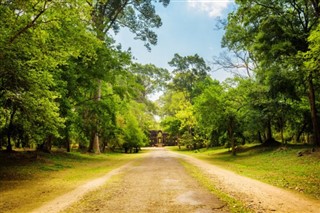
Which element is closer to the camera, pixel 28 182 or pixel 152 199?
pixel 152 199

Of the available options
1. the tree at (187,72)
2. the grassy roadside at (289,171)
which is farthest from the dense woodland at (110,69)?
the tree at (187,72)

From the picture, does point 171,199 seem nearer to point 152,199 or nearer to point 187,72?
point 152,199

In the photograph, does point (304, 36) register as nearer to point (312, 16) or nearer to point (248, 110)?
point (312, 16)

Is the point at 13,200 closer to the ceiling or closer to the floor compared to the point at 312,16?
closer to the floor

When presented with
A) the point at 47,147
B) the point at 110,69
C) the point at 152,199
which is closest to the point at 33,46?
the point at 152,199

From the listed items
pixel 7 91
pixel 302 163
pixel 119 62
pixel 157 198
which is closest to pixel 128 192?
pixel 157 198

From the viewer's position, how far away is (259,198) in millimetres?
8289

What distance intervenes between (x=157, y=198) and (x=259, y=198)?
9.30ft

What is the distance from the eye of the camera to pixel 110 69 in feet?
78.0

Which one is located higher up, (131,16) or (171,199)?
(131,16)

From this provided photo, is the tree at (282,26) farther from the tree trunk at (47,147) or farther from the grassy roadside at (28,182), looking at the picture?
the tree trunk at (47,147)

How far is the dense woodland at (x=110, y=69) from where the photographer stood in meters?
11.3

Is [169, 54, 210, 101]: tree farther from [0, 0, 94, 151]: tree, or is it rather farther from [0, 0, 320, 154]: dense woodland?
[0, 0, 94, 151]: tree

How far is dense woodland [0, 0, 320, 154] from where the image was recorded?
11.3m
